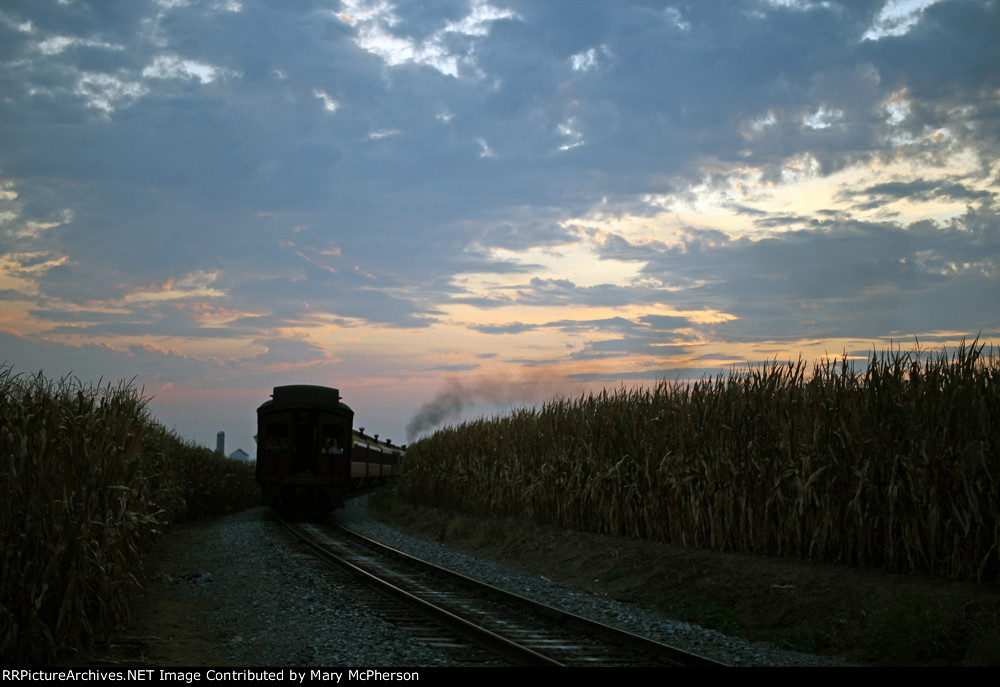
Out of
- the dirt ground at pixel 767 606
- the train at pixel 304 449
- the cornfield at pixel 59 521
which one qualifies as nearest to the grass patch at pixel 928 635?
the dirt ground at pixel 767 606

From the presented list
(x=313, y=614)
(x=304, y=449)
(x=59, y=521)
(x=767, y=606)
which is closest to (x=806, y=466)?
(x=767, y=606)

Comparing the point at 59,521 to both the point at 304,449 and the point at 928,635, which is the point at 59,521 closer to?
the point at 928,635

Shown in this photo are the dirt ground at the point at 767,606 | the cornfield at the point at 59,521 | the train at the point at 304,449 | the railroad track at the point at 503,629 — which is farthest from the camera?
the train at the point at 304,449

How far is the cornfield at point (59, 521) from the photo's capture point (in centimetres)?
569

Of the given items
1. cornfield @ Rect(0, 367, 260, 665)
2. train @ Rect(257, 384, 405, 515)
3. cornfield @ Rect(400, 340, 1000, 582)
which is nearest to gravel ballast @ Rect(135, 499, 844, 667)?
cornfield @ Rect(0, 367, 260, 665)

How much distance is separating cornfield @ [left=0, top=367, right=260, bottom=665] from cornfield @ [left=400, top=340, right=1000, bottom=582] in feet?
26.5

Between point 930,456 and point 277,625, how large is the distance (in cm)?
759

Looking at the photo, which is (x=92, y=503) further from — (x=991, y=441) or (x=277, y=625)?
(x=991, y=441)

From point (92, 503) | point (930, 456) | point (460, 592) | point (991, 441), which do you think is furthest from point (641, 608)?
point (92, 503)

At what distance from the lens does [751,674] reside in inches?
227

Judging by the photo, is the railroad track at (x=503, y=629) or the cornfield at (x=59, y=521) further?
the railroad track at (x=503, y=629)

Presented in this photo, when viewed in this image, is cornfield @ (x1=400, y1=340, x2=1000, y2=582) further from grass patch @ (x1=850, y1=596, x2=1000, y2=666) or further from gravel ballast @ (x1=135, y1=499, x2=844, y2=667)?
gravel ballast @ (x1=135, y1=499, x2=844, y2=667)

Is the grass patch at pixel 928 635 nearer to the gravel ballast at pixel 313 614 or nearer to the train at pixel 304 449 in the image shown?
the gravel ballast at pixel 313 614

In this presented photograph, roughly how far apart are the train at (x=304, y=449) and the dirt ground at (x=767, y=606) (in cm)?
898
